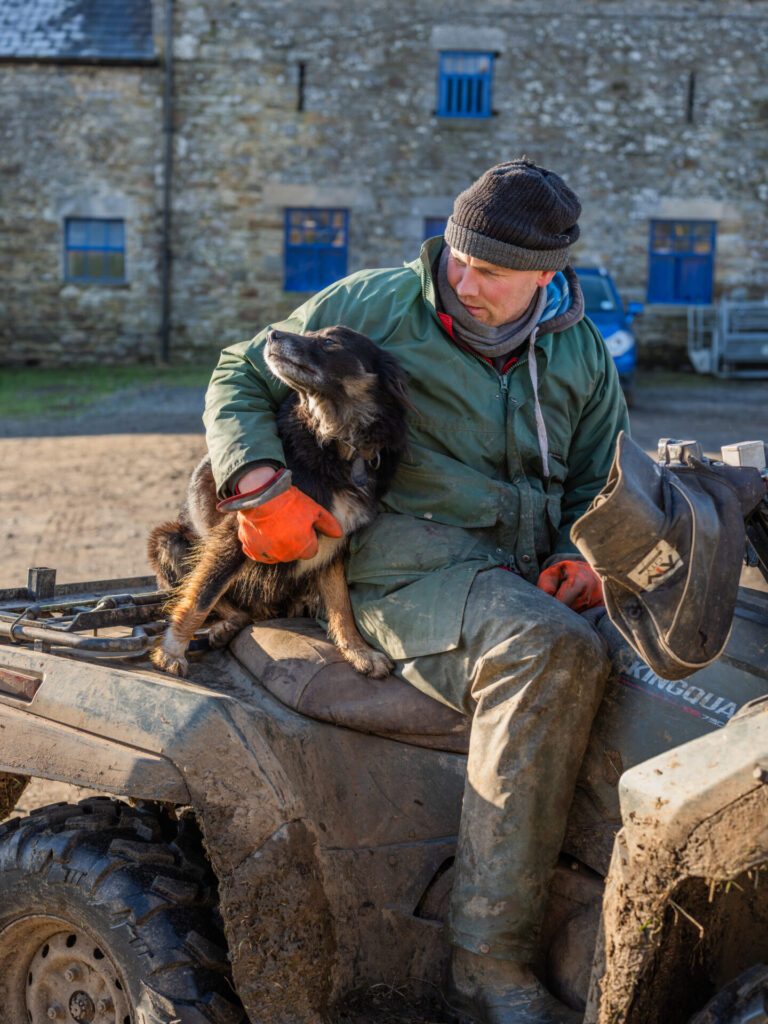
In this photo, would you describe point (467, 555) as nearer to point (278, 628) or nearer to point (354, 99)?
point (278, 628)

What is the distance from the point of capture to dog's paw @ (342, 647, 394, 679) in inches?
99.5

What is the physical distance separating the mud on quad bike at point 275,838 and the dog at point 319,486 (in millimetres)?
239

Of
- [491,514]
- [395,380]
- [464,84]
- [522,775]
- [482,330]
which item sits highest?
[464,84]

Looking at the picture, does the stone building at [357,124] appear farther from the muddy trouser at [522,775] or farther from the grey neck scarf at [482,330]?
the muddy trouser at [522,775]

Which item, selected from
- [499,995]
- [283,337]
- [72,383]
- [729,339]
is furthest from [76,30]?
[499,995]

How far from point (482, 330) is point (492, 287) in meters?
0.12

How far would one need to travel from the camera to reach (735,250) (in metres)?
19.4

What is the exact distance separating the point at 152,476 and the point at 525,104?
11960mm

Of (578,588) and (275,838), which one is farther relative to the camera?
(578,588)

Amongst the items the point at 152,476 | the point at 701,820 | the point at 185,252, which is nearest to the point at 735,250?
the point at 185,252

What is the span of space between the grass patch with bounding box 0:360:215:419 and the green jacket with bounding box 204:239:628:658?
12261mm

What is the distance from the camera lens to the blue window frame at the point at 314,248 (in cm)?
1945

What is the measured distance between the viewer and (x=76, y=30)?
1908cm

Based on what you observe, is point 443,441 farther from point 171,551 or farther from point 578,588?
point 171,551
